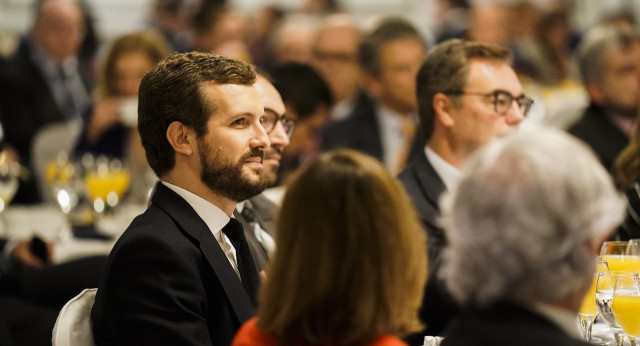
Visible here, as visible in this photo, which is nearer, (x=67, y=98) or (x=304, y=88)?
(x=304, y=88)

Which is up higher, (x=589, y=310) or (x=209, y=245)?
(x=209, y=245)

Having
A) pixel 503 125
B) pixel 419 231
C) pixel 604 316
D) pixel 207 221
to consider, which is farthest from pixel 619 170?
pixel 419 231

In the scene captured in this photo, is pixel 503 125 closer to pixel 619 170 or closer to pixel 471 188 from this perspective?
pixel 619 170

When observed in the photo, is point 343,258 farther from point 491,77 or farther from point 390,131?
point 390,131

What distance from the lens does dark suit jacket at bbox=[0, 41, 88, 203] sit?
6.41 metres

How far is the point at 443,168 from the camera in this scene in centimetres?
312

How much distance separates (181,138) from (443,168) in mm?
1238

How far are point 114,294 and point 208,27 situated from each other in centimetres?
→ 550

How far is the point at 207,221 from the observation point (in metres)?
2.17

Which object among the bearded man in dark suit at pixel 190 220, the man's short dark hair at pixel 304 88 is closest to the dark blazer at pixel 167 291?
the bearded man in dark suit at pixel 190 220

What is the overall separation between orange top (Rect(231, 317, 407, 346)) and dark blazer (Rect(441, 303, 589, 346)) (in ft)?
0.33

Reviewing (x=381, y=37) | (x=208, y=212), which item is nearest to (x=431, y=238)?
(x=208, y=212)

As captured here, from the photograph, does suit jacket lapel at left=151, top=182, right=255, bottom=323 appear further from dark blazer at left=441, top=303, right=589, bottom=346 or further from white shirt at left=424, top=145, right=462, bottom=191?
white shirt at left=424, top=145, right=462, bottom=191

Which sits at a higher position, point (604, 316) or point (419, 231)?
point (419, 231)
